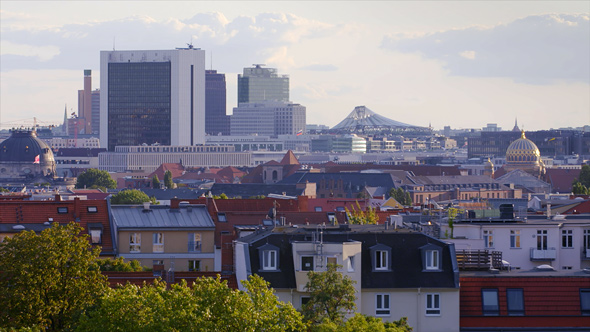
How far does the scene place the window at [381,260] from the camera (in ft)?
155

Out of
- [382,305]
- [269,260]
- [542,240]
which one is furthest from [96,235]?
[382,305]

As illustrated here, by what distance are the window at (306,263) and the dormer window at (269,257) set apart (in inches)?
33.3

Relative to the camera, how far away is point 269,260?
153 feet

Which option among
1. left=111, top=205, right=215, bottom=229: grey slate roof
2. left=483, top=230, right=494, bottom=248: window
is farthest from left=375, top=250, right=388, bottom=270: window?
left=111, top=205, right=215, bottom=229: grey slate roof

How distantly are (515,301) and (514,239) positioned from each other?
11.0 m

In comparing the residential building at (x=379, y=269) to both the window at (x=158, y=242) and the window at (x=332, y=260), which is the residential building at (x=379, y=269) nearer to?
the window at (x=332, y=260)

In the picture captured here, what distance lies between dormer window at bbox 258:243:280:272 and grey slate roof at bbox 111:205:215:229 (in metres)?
27.8

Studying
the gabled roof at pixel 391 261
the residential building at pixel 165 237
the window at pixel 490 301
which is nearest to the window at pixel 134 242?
the residential building at pixel 165 237

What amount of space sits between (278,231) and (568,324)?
35.9ft

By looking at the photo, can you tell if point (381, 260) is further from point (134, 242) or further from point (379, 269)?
point (134, 242)

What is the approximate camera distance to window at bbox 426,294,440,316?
46.2 metres

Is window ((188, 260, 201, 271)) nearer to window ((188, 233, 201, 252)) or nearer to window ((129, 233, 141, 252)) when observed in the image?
window ((188, 233, 201, 252))

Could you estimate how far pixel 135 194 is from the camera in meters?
152

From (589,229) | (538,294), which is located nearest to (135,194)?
(589,229)
